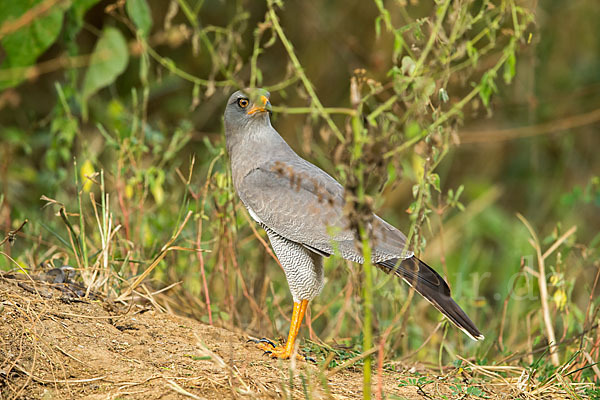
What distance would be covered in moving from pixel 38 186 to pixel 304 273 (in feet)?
13.0

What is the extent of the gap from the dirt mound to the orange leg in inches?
2.5

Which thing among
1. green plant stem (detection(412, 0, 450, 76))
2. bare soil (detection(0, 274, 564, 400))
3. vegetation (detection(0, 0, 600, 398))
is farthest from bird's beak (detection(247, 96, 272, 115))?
bare soil (detection(0, 274, 564, 400))

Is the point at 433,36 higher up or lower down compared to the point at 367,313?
higher up

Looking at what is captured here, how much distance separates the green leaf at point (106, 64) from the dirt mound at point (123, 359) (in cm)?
180

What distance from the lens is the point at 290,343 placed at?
370cm

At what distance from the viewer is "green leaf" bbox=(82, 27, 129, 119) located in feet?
16.3

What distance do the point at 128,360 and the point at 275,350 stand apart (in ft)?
2.51

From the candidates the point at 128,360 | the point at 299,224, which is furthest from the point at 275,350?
the point at 128,360

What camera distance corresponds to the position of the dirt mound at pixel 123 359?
289 centimetres

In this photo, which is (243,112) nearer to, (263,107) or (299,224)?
(263,107)

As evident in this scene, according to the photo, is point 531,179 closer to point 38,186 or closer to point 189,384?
point 38,186

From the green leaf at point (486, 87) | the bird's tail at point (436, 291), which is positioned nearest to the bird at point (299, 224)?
the bird's tail at point (436, 291)

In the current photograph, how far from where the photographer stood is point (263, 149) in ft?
13.4

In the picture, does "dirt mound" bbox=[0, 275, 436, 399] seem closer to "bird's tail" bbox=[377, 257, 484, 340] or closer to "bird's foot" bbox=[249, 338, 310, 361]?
"bird's foot" bbox=[249, 338, 310, 361]
